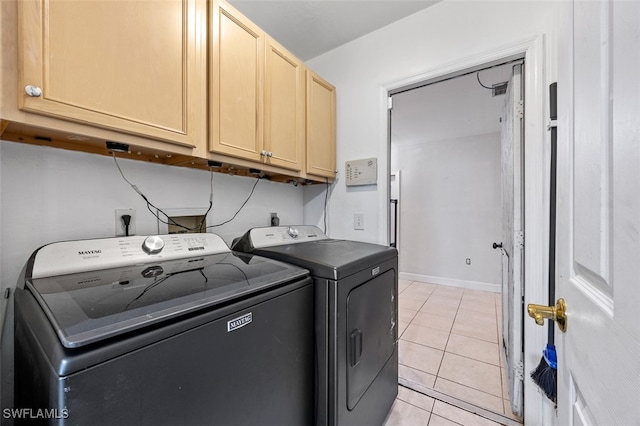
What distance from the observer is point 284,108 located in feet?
5.45

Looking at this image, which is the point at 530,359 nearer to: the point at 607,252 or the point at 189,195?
the point at 607,252

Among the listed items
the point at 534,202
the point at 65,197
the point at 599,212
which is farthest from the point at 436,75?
the point at 65,197

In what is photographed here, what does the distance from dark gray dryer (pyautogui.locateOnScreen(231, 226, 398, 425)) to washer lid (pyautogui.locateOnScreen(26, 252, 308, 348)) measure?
15 cm

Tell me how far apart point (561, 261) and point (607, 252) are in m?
0.28

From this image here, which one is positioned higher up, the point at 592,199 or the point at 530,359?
the point at 592,199

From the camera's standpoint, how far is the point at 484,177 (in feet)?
12.8

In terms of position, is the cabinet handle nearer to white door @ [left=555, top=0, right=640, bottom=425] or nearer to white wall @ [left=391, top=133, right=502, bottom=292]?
white door @ [left=555, top=0, right=640, bottom=425]

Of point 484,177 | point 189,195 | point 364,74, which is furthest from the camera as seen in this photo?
point 484,177

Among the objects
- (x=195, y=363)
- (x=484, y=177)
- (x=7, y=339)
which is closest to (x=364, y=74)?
(x=195, y=363)

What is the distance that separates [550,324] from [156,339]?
72.0 inches

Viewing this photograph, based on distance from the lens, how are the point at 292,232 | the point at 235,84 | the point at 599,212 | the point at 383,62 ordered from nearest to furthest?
the point at 599,212, the point at 235,84, the point at 292,232, the point at 383,62

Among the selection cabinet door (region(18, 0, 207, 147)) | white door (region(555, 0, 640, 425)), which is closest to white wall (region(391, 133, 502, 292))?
white door (region(555, 0, 640, 425))

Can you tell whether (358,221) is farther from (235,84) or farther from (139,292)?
(139,292)

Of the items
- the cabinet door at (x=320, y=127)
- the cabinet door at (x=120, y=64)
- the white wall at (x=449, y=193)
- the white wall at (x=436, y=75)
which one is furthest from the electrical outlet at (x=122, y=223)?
the white wall at (x=449, y=193)
